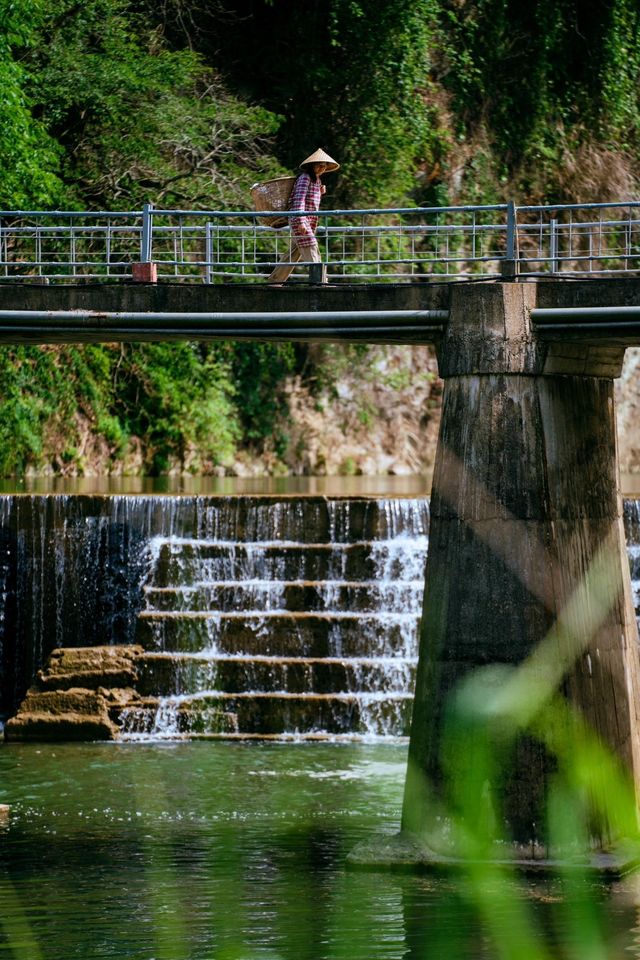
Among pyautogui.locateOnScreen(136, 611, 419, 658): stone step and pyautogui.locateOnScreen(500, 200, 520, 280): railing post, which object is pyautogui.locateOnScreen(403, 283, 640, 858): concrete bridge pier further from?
pyautogui.locateOnScreen(136, 611, 419, 658): stone step

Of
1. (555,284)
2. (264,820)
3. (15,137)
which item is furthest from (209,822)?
(15,137)

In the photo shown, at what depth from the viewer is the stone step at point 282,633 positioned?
24891mm

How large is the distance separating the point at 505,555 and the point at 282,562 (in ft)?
33.7

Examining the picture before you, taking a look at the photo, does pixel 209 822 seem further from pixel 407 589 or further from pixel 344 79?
pixel 344 79

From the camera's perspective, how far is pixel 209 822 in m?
18.4

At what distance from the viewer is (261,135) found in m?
39.7

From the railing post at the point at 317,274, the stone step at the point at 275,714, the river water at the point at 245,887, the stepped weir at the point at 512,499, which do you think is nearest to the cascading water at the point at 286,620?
the stone step at the point at 275,714

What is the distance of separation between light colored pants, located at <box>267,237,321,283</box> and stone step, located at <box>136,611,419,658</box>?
8308 mm

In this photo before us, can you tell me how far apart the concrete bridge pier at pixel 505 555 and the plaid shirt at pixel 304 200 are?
2.13m

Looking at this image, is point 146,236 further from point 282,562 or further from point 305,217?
point 282,562

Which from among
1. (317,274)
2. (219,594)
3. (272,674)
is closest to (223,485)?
(219,594)

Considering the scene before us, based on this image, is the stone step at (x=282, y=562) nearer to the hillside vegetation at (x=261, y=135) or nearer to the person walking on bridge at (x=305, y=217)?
the person walking on bridge at (x=305, y=217)

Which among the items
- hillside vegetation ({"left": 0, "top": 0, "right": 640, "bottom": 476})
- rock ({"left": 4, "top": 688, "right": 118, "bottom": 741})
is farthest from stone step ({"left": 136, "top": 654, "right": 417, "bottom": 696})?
hillside vegetation ({"left": 0, "top": 0, "right": 640, "bottom": 476})

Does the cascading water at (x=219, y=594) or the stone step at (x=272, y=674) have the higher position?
the cascading water at (x=219, y=594)
